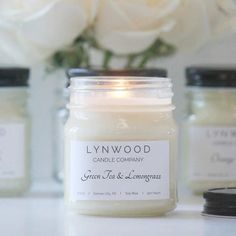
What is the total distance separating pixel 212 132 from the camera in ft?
2.83

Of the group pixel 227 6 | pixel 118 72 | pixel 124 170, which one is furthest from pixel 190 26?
pixel 124 170

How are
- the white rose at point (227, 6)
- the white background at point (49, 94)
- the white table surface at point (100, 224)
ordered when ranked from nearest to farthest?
1. the white table surface at point (100, 224)
2. the white rose at point (227, 6)
3. the white background at point (49, 94)

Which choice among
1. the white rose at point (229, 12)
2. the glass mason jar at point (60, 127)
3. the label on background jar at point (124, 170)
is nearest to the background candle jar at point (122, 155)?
the label on background jar at point (124, 170)

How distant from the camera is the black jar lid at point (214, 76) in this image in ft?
2.82

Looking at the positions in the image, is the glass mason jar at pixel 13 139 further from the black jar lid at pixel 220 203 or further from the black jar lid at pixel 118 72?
the black jar lid at pixel 220 203

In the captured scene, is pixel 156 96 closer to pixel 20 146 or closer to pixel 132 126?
pixel 132 126

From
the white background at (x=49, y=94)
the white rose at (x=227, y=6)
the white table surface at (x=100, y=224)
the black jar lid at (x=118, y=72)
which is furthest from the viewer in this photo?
the white background at (x=49, y=94)

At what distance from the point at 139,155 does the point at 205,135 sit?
16cm

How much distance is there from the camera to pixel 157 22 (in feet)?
2.87

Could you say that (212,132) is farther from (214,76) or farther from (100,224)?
(100,224)

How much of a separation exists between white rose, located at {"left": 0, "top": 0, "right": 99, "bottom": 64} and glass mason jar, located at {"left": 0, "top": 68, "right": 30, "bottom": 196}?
4cm

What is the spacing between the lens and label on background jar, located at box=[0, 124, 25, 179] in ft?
2.82

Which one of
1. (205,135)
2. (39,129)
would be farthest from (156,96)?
(39,129)

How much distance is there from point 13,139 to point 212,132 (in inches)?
8.3
